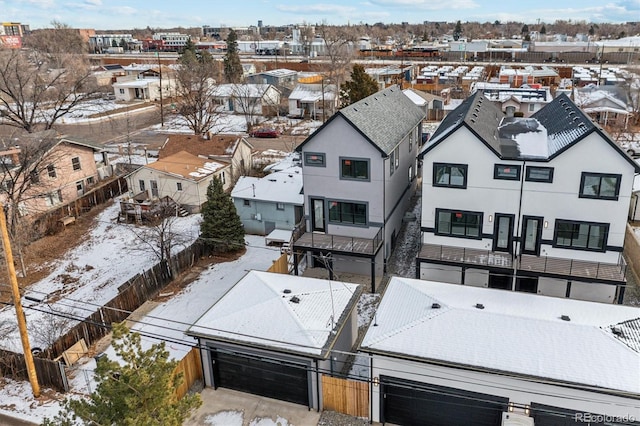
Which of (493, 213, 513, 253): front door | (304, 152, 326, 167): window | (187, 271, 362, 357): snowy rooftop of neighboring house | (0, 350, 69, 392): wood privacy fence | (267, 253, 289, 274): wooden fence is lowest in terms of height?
(0, 350, 69, 392): wood privacy fence

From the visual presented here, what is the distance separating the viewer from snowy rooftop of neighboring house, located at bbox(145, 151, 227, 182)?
3684cm

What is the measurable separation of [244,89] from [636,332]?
63173 mm

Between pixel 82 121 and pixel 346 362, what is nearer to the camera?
pixel 346 362

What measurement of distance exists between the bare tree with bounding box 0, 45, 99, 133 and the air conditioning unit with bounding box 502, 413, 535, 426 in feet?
138

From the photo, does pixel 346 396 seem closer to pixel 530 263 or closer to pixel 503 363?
pixel 503 363

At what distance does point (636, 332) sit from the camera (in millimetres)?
16594

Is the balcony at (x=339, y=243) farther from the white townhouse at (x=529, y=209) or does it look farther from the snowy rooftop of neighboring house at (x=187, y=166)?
the snowy rooftop of neighboring house at (x=187, y=166)

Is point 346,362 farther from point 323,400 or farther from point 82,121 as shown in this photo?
point 82,121

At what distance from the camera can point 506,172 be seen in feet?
77.0

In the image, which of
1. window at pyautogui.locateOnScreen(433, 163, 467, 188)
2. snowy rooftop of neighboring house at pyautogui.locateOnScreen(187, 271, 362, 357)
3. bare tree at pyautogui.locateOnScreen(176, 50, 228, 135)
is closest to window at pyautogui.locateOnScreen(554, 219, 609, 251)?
window at pyautogui.locateOnScreen(433, 163, 467, 188)

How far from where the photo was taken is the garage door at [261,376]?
18.1 meters

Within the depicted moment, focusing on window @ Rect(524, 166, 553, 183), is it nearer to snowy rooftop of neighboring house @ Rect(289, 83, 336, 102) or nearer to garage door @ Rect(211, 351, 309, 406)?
garage door @ Rect(211, 351, 309, 406)

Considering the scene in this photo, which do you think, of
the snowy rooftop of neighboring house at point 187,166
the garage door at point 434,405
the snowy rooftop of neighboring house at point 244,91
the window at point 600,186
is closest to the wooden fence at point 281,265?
the garage door at point 434,405

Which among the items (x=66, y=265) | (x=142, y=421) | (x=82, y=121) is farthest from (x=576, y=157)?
(x=82, y=121)
